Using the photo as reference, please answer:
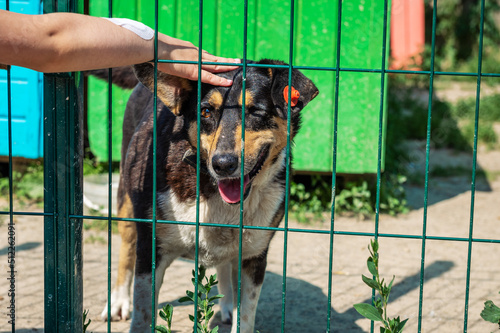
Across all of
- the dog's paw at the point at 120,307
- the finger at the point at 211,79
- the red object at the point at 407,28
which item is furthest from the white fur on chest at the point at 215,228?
the red object at the point at 407,28

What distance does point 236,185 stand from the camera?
8.82 ft

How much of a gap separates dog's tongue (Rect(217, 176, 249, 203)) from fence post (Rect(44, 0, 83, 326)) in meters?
0.64

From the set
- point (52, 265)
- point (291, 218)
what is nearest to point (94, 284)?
point (52, 265)

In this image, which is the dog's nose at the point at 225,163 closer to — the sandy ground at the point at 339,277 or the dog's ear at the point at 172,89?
the dog's ear at the point at 172,89

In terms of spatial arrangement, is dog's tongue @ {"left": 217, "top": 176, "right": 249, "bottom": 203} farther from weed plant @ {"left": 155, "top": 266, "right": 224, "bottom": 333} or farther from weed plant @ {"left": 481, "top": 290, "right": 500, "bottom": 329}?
weed plant @ {"left": 481, "top": 290, "right": 500, "bottom": 329}

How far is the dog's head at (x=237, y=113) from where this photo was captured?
256 centimetres

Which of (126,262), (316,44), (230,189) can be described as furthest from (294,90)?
(316,44)

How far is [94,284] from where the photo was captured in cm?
391

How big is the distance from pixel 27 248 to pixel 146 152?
196 centimetres

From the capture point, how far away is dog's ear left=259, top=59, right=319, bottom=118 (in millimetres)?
2631

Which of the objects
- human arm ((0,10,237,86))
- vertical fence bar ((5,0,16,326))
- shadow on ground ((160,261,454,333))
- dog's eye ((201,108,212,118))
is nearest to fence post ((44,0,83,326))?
vertical fence bar ((5,0,16,326))

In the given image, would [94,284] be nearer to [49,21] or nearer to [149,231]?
[149,231]

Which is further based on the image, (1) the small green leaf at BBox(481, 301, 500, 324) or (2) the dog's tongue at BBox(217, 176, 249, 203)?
(2) the dog's tongue at BBox(217, 176, 249, 203)

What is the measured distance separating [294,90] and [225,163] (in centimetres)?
44
